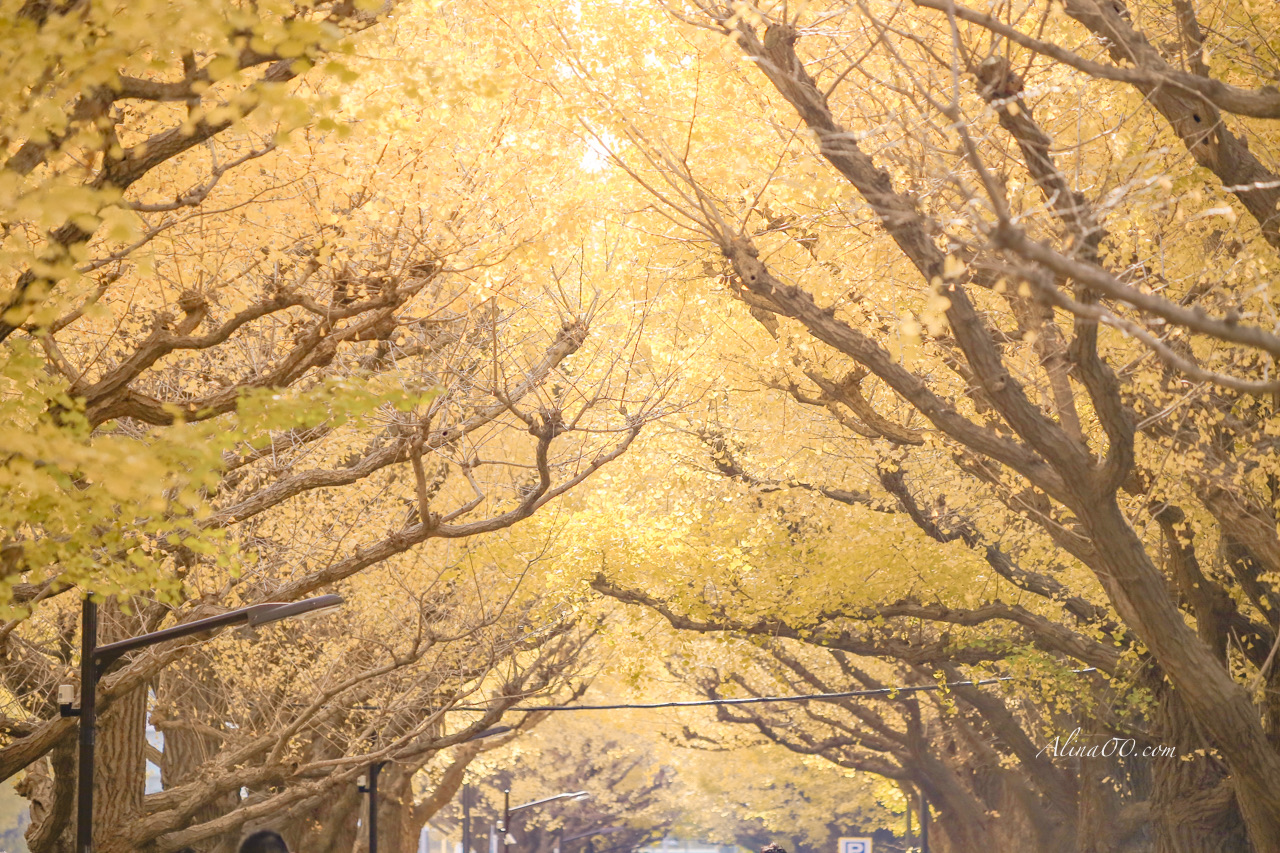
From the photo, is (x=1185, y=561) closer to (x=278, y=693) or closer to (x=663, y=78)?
(x=663, y=78)

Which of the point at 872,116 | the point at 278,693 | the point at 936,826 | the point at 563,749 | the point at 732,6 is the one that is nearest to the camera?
the point at 732,6

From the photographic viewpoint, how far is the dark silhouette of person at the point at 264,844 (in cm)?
696

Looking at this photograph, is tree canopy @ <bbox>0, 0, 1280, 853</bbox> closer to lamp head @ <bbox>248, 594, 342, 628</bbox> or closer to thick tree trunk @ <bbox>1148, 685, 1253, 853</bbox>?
thick tree trunk @ <bbox>1148, 685, 1253, 853</bbox>

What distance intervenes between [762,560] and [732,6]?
10.2m

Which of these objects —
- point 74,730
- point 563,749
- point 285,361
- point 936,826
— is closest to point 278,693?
point 74,730

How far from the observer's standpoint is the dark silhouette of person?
6.96 metres

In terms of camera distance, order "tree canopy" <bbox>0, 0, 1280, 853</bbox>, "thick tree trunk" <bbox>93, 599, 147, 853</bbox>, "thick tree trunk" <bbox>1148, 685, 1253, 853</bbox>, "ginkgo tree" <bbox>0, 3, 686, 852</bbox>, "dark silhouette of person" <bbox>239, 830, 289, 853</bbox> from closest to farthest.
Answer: "ginkgo tree" <bbox>0, 3, 686, 852</bbox>, "tree canopy" <bbox>0, 0, 1280, 853</bbox>, "dark silhouette of person" <bbox>239, 830, 289, 853</bbox>, "thick tree trunk" <bbox>93, 599, 147, 853</bbox>, "thick tree trunk" <bbox>1148, 685, 1253, 853</bbox>

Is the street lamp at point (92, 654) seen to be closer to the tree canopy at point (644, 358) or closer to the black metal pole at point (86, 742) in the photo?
the black metal pole at point (86, 742)

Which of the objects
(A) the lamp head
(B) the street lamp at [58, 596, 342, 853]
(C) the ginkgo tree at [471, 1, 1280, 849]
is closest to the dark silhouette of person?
(A) the lamp head

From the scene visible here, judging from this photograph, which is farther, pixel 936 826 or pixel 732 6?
pixel 936 826

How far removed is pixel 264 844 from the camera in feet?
22.9

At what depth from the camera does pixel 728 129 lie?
11320 mm

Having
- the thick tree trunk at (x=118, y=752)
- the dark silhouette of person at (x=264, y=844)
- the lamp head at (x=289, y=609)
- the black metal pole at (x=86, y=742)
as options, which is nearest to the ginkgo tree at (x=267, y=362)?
the thick tree trunk at (x=118, y=752)

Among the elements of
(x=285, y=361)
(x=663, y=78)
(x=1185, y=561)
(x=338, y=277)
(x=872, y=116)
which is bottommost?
(x=1185, y=561)
